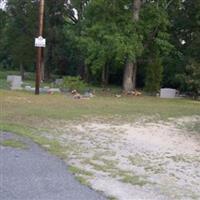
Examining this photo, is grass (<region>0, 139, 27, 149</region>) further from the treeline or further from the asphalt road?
the treeline

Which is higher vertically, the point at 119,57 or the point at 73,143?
the point at 119,57

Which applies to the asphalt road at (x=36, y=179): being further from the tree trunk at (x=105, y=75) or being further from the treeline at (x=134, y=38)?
the tree trunk at (x=105, y=75)

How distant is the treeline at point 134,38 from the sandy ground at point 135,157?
14.0m

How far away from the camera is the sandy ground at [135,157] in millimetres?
7055

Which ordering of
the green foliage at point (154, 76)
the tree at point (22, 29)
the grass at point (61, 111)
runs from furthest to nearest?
1. the tree at point (22, 29)
2. the green foliage at point (154, 76)
3. the grass at point (61, 111)

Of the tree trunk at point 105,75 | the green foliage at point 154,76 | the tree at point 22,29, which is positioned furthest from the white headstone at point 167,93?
the tree at point 22,29

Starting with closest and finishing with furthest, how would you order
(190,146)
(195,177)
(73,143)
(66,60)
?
(195,177)
(73,143)
(190,146)
(66,60)

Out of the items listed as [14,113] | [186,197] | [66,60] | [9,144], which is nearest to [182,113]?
[14,113]

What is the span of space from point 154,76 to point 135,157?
2136 cm

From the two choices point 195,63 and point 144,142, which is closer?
point 144,142

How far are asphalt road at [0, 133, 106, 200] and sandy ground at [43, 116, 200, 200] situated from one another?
303mm

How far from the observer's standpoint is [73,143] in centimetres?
1047

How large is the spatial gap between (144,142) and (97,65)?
60.2 feet

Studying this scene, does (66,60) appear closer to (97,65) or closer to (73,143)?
(97,65)
